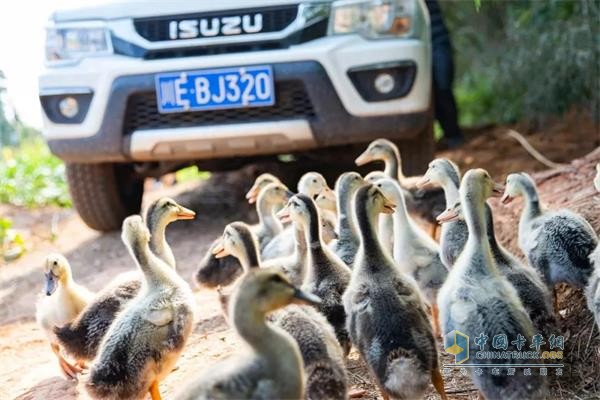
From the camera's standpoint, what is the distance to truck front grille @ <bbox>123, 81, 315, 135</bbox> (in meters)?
7.16

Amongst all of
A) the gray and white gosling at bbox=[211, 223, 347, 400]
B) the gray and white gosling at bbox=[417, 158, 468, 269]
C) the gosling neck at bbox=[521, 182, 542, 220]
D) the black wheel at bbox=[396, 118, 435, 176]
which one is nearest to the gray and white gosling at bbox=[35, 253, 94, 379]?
the gray and white gosling at bbox=[211, 223, 347, 400]

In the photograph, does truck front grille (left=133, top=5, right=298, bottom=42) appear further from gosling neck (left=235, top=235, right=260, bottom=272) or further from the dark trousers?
the dark trousers

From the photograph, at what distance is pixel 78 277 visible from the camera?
778cm

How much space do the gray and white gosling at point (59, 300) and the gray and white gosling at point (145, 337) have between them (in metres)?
0.76

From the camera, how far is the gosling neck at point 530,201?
213 inches

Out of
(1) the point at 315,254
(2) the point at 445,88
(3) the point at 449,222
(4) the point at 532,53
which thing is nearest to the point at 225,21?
(3) the point at 449,222

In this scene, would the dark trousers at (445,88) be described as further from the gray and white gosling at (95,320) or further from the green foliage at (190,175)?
the gray and white gosling at (95,320)

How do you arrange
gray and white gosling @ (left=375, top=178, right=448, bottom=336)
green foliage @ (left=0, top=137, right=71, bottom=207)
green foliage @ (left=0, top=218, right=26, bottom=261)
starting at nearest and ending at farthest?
1. gray and white gosling @ (left=375, top=178, right=448, bottom=336)
2. green foliage @ (left=0, top=218, right=26, bottom=261)
3. green foliage @ (left=0, top=137, right=71, bottom=207)

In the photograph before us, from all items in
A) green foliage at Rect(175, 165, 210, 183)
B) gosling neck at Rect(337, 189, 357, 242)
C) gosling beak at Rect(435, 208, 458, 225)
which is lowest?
green foliage at Rect(175, 165, 210, 183)

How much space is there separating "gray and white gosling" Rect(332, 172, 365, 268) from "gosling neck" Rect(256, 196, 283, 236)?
0.88 metres

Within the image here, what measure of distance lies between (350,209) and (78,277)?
3.21m

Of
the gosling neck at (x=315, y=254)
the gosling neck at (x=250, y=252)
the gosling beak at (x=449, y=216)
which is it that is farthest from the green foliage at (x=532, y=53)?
the gosling neck at (x=250, y=252)

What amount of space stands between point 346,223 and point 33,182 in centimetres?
719

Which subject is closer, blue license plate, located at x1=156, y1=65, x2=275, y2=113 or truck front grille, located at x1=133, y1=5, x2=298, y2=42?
blue license plate, located at x1=156, y1=65, x2=275, y2=113
